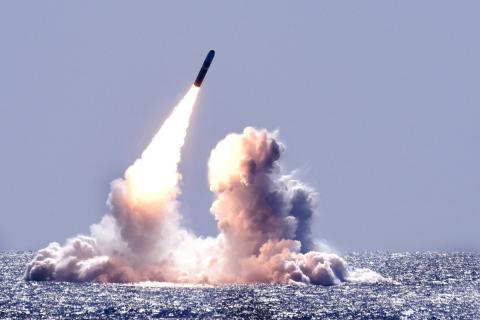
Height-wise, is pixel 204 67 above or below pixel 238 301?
above

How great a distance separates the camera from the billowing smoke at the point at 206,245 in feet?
427

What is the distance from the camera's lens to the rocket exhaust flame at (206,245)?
130000 mm

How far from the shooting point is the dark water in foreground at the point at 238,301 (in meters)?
113

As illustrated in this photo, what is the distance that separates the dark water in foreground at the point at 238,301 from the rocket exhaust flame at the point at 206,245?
269 cm

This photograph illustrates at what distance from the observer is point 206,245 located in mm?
141125

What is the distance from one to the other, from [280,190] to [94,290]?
29334mm

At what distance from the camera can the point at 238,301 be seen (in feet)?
405

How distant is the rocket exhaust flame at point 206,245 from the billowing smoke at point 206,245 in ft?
0.42

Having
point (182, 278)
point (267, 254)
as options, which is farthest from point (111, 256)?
point (267, 254)

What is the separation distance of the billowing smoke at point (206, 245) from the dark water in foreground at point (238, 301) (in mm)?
2723

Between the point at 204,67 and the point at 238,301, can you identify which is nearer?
the point at 204,67

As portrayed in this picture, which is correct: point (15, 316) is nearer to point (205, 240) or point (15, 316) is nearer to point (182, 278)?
point (182, 278)

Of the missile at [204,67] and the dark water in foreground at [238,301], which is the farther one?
the missile at [204,67]

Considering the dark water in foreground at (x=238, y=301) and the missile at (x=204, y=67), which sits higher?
the missile at (x=204, y=67)
